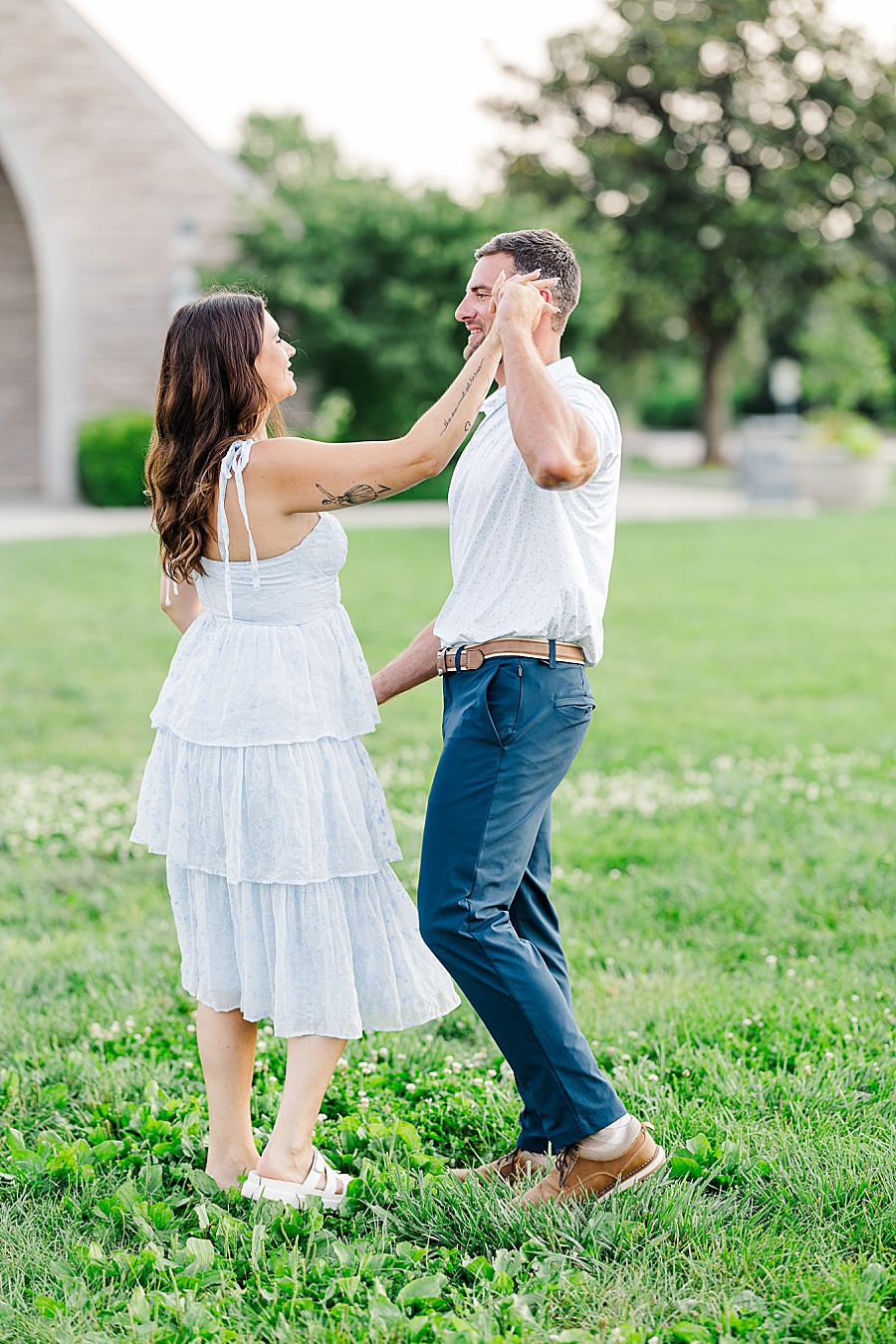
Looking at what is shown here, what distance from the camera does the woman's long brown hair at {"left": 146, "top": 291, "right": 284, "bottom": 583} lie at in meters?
2.78

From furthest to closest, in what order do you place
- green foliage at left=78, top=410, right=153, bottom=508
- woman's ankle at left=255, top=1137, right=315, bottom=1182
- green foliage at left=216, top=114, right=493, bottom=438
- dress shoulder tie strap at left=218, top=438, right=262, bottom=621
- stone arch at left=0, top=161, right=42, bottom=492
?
1. stone arch at left=0, top=161, right=42, bottom=492
2. green foliage at left=216, top=114, right=493, bottom=438
3. green foliage at left=78, top=410, right=153, bottom=508
4. woman's ankle at left=255, top=1137, right=315, bottom=1182
5. dress shoulder tie strap at left=218, top=438, right=262, bottom=621

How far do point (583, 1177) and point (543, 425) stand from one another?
1.56 meters

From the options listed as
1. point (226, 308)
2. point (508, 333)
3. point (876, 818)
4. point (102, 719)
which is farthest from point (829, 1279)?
point (102, 719)

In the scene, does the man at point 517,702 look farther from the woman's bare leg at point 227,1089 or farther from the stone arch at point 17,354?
the stone arch at point 17,354

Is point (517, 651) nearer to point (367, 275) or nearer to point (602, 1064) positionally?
point (602, 1064)

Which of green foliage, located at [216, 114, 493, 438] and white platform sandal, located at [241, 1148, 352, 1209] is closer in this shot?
white platform sandal, located at [241, 1148, 352, 1209]

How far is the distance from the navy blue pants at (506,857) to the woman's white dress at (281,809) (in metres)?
0.25

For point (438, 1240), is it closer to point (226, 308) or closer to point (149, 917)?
point (226, 308)

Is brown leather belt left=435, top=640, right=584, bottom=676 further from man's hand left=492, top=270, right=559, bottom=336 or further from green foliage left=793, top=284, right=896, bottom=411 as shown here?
green foliage left=793, top=284, right=896, bottom=411

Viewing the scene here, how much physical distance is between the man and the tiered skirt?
0.24 m

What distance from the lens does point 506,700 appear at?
267 cm

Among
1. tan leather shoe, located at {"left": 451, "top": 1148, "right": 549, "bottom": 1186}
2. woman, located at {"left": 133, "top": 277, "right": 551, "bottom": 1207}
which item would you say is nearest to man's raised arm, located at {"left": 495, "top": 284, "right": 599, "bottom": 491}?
woman, located at {"left": 133, "top": 277, "right": 551, "bottom": 1207}

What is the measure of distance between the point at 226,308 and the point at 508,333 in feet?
2.11

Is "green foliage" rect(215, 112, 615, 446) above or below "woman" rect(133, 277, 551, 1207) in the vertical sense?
above
